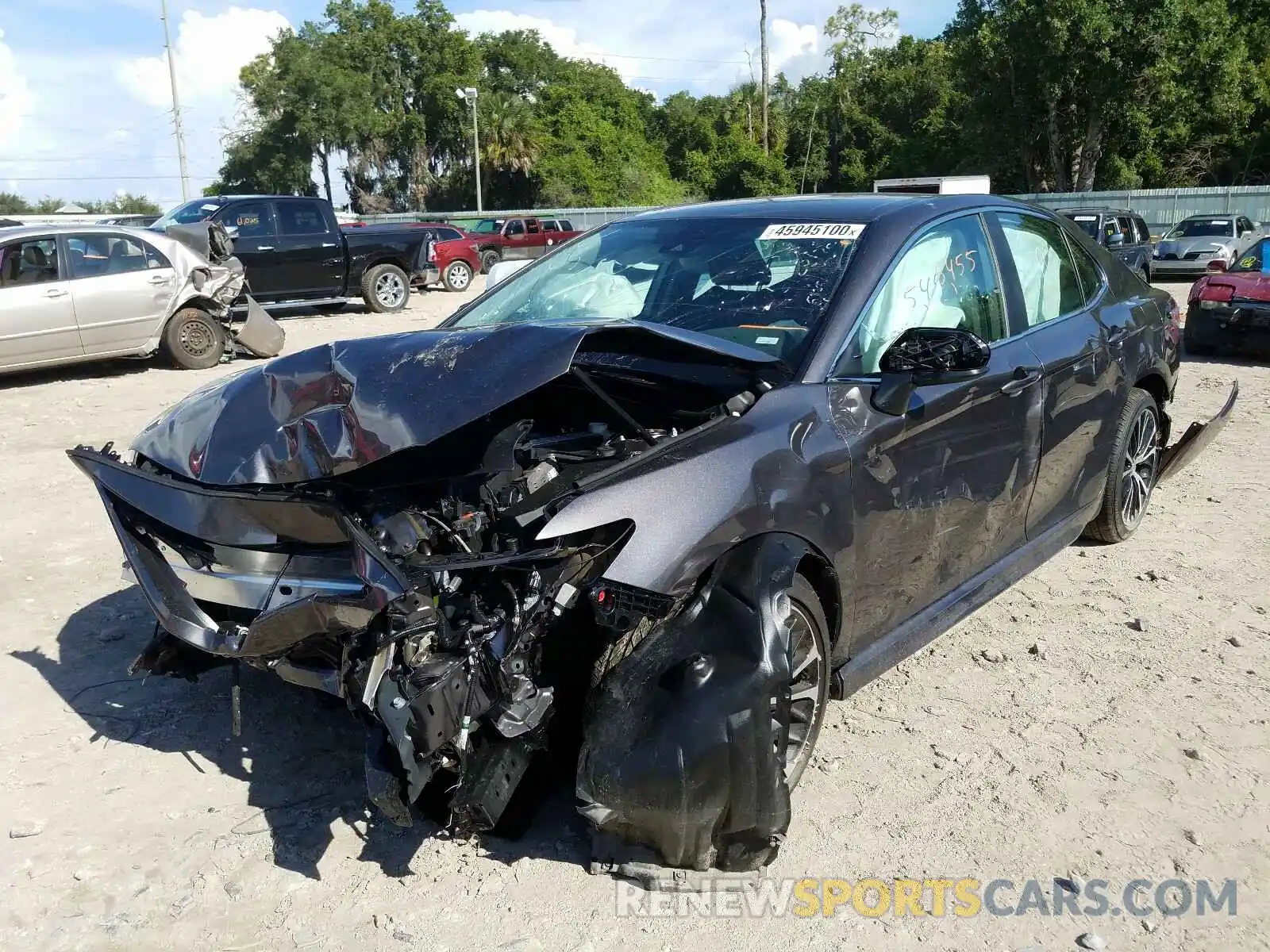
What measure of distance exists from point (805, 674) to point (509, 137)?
56.9 m

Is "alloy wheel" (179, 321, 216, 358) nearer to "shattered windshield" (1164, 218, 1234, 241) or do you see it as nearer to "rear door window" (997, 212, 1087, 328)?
"rear door window" (997, 212, 1087, 328)

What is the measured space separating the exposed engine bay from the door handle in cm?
119

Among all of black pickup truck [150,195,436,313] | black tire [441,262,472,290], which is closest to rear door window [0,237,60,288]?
black pickup truck [150,195,436,313]

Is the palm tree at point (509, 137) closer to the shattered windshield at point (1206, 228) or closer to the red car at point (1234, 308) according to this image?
the shattered windshield at point (1206, 228)

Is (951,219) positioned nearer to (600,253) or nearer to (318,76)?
(600,253)

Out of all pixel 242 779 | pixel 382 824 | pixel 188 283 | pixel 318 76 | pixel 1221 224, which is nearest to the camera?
pixel 382 824

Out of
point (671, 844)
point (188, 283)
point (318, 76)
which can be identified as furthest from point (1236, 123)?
point (318, 76)

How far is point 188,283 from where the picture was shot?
38.5 feet

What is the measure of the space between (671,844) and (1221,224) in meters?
24.8

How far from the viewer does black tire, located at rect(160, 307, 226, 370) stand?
11.7 metres

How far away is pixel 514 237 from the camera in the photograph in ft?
94.4

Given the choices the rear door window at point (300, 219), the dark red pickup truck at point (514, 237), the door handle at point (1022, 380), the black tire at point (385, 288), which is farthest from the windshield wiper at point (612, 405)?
the dark red pickup truck at point (514, 237)

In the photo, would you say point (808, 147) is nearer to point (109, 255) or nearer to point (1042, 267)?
point (109, 255)

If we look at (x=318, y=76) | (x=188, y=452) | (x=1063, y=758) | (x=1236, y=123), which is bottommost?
(x=1063, y=758)
